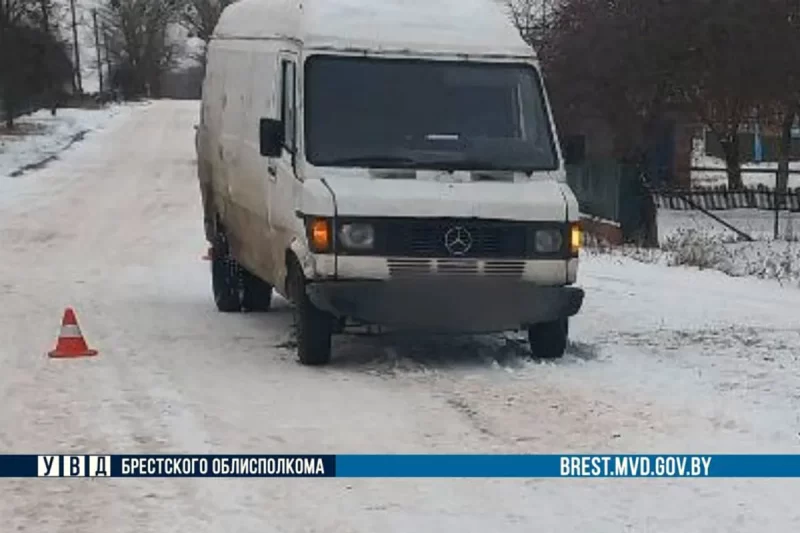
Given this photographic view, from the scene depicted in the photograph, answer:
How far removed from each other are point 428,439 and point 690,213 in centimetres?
2146

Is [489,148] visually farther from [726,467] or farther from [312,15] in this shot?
[726,467]

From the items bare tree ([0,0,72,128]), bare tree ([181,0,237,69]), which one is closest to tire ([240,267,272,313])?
bare tree ([0,0,72,128])

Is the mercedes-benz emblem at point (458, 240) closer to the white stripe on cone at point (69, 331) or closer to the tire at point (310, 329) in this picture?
the tire at point (310, 329)

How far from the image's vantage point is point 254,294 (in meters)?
12.7

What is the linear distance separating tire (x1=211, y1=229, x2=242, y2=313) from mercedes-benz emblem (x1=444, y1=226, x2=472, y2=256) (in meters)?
3.67

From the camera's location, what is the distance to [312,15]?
10.2m

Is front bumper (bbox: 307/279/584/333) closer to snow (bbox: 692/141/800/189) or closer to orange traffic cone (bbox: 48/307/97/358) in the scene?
orange traffic cone (bbox: 48/307/97/358)

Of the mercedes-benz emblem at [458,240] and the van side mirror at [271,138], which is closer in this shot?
the mercedes-benz emblem at [458,240]

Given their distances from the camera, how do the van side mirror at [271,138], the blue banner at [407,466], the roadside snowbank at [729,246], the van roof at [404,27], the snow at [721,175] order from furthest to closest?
the snow at [721,175] → the roadside snowbank at [729,246] → the van roof at [404,27] → the van side mirror at [271,138] → the blue banner at [407,466]

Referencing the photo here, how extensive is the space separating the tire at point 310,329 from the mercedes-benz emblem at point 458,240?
39.2 inches

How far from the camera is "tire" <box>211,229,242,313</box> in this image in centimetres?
1268

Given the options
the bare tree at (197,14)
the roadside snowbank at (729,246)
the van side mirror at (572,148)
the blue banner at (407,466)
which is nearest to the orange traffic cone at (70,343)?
the blue banner at (407,466)

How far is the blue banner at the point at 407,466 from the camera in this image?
680cm

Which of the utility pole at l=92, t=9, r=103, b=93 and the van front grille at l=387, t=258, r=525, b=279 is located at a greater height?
the utility pole at l=92, t=9, r=103, b=93
